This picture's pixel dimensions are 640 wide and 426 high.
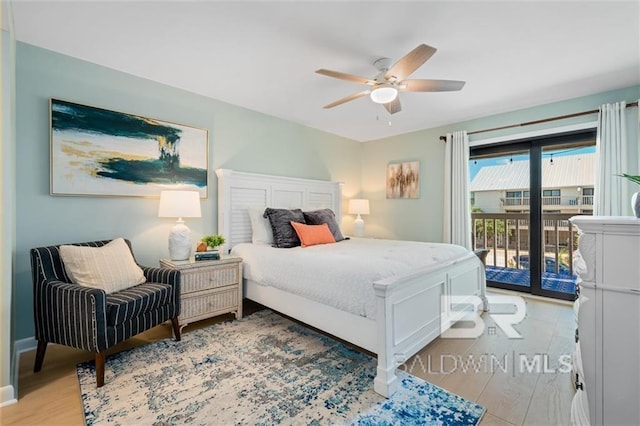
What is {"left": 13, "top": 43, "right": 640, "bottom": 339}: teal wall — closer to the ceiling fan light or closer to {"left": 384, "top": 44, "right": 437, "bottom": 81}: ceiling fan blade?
the ceiling fan light

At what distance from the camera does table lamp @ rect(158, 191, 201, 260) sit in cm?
278

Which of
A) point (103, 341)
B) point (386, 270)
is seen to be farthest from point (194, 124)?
point (386, 270)

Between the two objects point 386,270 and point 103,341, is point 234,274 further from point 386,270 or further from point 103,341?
point 386,270

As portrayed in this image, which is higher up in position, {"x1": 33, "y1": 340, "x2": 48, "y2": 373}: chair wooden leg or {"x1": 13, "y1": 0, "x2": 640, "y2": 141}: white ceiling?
{"x1": 13, "y1": 0, "x2": 640, "y2": 141}: white ceiling

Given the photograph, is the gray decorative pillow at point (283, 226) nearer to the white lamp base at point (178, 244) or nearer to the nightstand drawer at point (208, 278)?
the nightstand drawer at point (208, 278)

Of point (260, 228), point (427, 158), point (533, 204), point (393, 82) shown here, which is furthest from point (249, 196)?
point (533, 204)

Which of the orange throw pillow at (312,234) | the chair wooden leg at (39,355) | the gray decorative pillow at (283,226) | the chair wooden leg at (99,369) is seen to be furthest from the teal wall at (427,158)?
the chair wooden leg at (39,355)

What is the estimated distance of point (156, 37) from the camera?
7.49 feet

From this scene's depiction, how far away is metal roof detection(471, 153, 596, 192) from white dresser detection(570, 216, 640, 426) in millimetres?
3180

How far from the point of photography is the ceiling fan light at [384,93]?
8.11 ft

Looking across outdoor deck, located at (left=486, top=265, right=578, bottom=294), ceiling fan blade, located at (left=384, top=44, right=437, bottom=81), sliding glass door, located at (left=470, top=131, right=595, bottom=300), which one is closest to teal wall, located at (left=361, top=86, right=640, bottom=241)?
sliding glass door, located at (left=470, top=131, right=595, bottom=300)

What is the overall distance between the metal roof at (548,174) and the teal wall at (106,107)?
3172 millimetres

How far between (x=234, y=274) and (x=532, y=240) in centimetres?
381

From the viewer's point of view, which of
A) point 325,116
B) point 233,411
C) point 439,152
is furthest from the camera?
point 439,152
